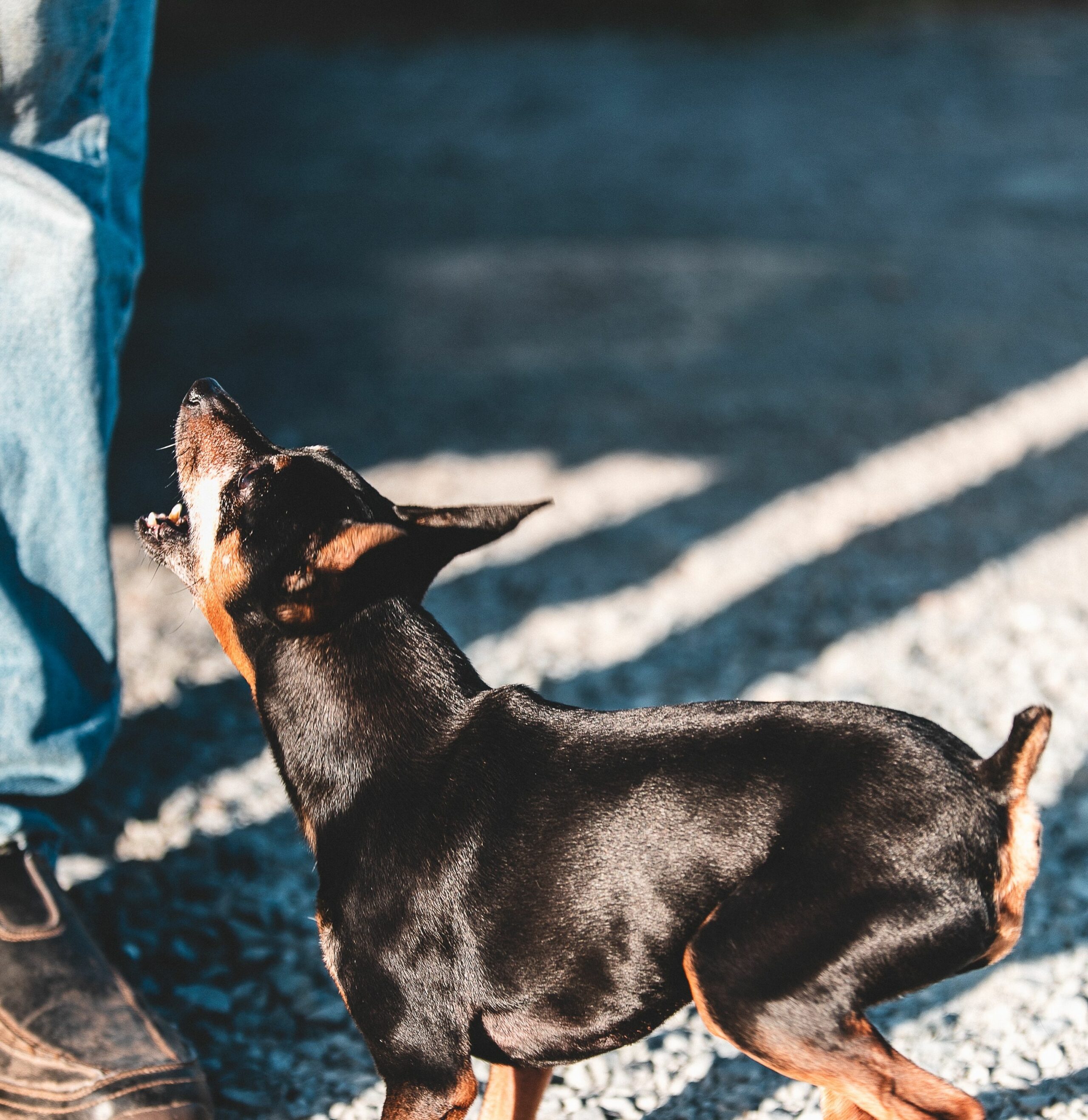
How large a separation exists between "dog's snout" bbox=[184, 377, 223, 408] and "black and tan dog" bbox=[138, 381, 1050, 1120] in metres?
0.22

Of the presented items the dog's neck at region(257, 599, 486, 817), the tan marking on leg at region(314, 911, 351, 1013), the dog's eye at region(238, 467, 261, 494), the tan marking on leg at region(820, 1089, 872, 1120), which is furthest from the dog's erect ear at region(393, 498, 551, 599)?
the tan marking on leg at region(820, 1089, 872, 1120)

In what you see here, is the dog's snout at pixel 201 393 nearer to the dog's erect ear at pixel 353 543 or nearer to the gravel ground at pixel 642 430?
the dog's erect ear at pixel 353 543

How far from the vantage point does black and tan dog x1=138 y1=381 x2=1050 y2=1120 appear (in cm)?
184

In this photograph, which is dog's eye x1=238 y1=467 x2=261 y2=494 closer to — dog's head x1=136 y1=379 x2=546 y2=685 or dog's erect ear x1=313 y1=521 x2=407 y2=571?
dog's head x1=136 y1=379 x2=546 y2=685

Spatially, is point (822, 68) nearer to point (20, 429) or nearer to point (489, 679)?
point (489, 679)

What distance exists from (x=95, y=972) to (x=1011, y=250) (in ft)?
21.6

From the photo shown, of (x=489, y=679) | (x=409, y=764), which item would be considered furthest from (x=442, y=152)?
(x=409, y=764)

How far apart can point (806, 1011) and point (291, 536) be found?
1.10m

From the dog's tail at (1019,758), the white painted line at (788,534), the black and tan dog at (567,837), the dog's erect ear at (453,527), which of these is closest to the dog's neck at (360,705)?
the black and tan dog at (567,837)

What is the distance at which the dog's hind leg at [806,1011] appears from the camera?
1.82 meters

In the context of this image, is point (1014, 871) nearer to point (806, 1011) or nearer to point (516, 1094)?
point (806, 1011)

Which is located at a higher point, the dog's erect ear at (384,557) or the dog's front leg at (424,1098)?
the dog's erect ear at (384,557)

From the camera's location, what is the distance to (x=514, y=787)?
2.02 m

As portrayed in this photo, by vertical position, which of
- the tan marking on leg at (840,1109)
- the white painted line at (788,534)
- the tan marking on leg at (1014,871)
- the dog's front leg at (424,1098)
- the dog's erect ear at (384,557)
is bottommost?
the white painted line at (788,534)
